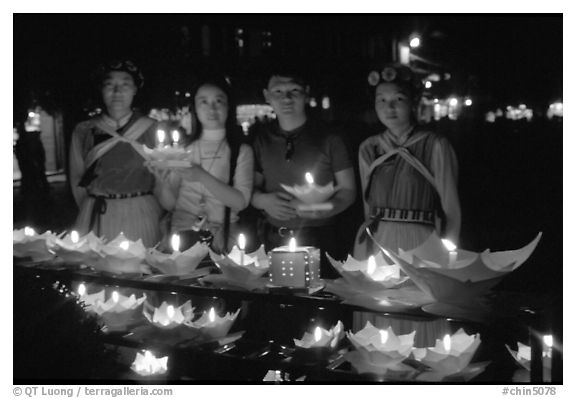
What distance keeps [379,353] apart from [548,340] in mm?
659

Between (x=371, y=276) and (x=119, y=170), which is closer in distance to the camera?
(x=371, y=276)

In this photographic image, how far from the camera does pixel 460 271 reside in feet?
8.42

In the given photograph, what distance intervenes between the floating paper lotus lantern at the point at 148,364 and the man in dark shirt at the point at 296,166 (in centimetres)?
103

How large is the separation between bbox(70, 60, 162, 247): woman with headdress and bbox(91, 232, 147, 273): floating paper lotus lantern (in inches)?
39.4

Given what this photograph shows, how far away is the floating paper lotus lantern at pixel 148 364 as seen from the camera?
12.3 feet

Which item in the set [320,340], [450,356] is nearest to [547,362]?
[450,356]

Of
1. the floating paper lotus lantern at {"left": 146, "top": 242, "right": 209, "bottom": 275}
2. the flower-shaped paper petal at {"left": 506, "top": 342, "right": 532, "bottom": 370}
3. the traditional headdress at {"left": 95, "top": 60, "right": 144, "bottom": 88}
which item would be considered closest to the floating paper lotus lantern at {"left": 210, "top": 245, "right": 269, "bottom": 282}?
the floating paper lotus lantern at {"left": 146, "top": 242, "right": 209, "bottom": 275}

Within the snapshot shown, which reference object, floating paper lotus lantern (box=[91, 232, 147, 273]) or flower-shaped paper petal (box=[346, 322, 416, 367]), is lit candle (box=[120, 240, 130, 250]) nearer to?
floating paper lotus lantern (box=[91, 232, 147, 273])

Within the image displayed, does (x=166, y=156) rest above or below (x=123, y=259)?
above

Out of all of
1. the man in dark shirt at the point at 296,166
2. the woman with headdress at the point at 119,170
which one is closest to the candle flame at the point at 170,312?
the man in dark shirt at the point at 296,166

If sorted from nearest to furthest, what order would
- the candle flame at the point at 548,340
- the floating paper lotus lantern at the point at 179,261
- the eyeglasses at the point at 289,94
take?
1. the candle flame at the point at 548,340
2. the floating paper lotus lantern at the point at 179,261
3. the eyeglasses at the point at 289,94

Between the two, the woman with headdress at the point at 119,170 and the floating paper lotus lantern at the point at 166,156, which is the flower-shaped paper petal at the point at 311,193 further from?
the woman with headdress at the point at 119,170

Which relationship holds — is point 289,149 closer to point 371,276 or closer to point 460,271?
point 371,276
